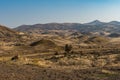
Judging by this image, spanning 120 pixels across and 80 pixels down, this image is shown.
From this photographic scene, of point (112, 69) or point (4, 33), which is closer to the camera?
point (112, 69)

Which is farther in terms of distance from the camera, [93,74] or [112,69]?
[112,69]

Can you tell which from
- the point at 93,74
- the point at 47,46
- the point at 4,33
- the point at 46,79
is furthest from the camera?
the point at 4,33

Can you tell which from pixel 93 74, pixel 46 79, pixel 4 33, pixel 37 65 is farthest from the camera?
pixel 4 33

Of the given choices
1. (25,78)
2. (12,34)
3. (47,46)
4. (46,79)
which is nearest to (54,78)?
(46,79)

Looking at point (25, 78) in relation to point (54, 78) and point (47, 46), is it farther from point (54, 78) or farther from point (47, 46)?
point (47, 46)

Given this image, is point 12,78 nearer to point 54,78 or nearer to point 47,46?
point 54,78

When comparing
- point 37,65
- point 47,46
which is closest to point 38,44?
point 47,46

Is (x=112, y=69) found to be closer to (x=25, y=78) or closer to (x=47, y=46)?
(x=25, y=78)

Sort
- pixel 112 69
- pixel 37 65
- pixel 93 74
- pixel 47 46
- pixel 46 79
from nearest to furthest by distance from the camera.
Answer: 1. pixel 46 79
2. pixel 93 74
3. pixel 112 69
4. pixel 37 65
5. pixel 47 46

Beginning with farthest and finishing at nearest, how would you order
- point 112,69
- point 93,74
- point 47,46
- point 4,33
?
point 4,33, point 47,46, point 112,69, point 93,74
